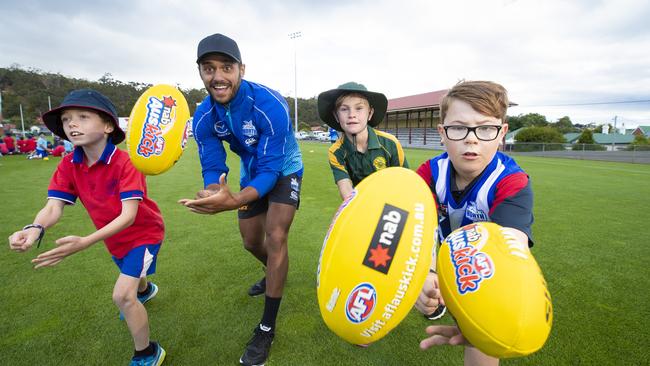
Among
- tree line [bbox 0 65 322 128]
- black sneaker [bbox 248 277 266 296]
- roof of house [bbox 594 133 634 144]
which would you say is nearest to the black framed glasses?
black sneaker [bbox 248 277 266 296]

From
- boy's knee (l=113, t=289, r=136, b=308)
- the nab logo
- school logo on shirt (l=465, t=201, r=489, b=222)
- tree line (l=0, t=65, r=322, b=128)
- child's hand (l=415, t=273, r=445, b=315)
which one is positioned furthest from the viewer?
tree line (l=0, t=65, r=322, b=128)

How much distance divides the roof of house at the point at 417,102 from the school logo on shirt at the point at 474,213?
3450cm

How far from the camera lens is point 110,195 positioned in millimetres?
2473

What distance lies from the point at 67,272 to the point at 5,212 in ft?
15.3

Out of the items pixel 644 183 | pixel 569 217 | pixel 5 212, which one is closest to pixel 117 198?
pixel 5 212

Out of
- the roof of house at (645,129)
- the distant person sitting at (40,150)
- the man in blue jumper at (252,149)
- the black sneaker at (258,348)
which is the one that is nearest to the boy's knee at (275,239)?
the man in blue jumper at (252,149)

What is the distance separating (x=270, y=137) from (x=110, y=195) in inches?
53.6

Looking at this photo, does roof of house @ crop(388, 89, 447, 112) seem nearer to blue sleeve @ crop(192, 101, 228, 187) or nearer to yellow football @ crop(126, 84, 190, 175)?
blue sleeve @ crop(192, 101, 228, 187)

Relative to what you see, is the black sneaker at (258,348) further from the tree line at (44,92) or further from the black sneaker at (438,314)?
the tree line at (44,92)

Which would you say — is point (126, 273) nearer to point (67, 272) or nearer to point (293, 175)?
point (293, 175)

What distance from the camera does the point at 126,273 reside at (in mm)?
2389

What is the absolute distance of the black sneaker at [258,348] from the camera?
7.74 ft

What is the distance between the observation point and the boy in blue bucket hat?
7.52 feet

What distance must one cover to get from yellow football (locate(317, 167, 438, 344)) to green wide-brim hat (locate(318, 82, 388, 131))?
1.77 m
